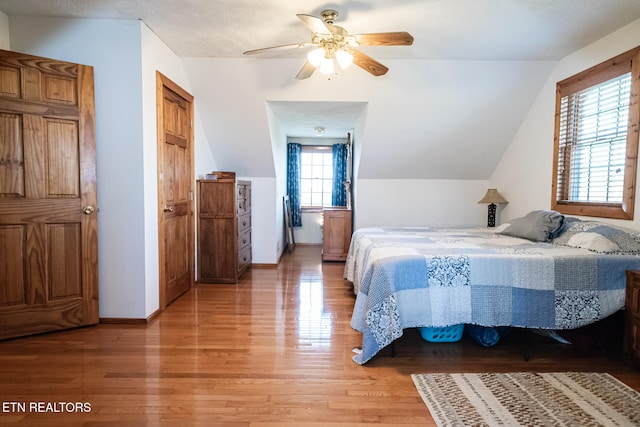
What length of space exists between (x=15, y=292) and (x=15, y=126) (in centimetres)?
122

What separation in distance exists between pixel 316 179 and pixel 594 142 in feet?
15.3

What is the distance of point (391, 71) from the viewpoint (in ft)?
11.9

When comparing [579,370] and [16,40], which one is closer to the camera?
[579,370]

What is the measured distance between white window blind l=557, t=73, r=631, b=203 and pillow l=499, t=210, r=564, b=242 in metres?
0.44

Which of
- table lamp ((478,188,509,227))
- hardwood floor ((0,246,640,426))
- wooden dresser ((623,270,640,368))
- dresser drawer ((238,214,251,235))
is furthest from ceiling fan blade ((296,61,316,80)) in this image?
table lamp ((478,188,509,227))

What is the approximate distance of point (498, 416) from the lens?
5.45ft

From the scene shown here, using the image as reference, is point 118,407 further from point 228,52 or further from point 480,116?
point 480,116

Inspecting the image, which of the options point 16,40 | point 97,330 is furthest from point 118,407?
point 16,40

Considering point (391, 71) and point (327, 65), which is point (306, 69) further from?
point (391, 71)

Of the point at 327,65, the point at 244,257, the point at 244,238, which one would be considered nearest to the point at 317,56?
the point at 327,65

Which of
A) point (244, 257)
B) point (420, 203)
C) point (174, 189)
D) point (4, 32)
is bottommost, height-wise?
point (244, 257)

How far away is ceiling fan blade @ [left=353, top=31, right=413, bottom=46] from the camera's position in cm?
226

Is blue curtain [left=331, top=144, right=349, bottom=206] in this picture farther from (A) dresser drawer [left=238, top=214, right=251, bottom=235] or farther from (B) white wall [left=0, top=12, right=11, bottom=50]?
(B) white wall [left=0, top=12, right=11, bottom=50]

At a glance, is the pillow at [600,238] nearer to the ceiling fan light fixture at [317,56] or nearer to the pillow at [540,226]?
the pillow at [540,226]
